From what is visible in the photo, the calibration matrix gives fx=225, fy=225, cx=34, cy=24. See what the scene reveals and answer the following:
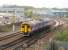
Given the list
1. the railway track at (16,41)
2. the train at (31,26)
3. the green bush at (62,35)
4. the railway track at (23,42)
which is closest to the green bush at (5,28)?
the railway track at (16,41)

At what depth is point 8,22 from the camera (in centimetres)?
690

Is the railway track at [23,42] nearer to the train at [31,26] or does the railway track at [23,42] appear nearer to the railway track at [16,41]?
the railway track at [16,41]

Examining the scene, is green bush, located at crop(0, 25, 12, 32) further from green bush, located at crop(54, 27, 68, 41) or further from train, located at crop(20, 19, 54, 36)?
green bush, located at crop(54, 27, 68, 41)

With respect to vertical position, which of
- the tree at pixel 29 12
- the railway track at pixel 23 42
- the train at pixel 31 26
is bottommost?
the railway track at pixel 23 42

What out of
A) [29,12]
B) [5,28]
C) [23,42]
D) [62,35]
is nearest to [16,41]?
[23,42]

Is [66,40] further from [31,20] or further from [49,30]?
[31,20]

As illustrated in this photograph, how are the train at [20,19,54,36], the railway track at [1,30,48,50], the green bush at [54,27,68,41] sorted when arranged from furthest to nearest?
1. the train at [20,19,54,36]
2. the railway track at [1,30,48,50]
3. the green bush at [54,27,68,41]

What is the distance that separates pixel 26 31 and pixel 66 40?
1.73 m

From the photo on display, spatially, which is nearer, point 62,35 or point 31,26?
point 62,35

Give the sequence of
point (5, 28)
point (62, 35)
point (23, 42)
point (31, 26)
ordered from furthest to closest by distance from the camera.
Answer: point (31, 26)
point (23, 42)
point (5, 28)
point (62, 35)

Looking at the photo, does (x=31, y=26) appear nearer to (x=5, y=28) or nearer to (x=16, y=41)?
(x=16, y=41)

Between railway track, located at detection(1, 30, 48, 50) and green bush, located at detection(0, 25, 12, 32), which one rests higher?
green bush, located at detection(0, 25, 12, 32)

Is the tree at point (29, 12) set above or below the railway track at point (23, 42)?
above

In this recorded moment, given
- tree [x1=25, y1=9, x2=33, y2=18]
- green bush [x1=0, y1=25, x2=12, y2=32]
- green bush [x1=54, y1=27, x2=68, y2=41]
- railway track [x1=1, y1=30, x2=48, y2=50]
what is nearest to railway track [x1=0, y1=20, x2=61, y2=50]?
railway track [x1=1, y1=30, x2=48, y2=50]
